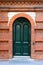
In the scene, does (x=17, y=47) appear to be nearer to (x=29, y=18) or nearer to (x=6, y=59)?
(x=6, y=59)

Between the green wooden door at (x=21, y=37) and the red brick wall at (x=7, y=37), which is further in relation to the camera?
the green wooden door at (x=21, y=37)

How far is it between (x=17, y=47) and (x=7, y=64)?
1.42 m

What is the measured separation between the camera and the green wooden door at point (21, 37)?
12492 millimetres

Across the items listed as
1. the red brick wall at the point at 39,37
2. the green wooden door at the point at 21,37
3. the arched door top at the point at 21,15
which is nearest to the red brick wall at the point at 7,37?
the red brick wall at the point at 39,37

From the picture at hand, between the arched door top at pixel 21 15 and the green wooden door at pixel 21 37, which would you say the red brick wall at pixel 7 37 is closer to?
the arched door top at pixel 21 15

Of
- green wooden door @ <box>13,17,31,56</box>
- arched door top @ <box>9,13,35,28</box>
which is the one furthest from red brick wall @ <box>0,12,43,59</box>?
A: green wooden door @ <box>13,17,31,56</box>

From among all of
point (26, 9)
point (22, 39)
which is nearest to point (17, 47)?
point (22, 39)

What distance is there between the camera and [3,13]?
40.1ft

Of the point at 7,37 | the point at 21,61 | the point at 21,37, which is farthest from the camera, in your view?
the point at 21,37

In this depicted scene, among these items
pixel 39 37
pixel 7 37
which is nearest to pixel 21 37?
pixel 7 37

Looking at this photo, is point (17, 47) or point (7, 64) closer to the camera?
point (7, 64)

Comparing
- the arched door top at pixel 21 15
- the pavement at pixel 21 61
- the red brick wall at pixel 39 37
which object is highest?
the arched door top at pixel 21 15

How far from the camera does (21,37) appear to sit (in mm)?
12562

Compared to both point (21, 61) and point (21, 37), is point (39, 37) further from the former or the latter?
point (21, 61)
